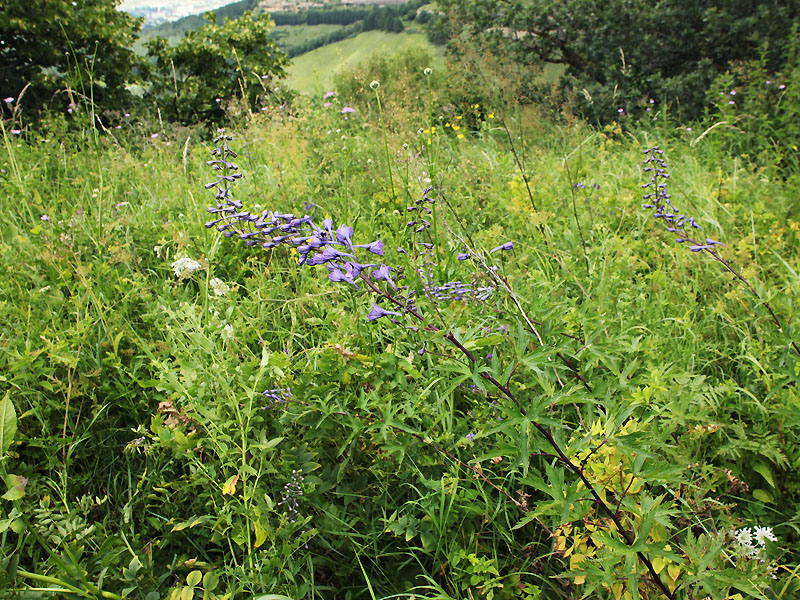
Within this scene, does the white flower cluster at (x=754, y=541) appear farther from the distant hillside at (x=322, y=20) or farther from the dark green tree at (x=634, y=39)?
the distant hillside at (x=322, y=20)

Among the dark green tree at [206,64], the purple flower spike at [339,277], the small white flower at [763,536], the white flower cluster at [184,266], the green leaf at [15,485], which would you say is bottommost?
the small white flower at [763,536]

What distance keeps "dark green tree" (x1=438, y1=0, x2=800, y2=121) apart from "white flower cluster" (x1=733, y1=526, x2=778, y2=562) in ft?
22.7

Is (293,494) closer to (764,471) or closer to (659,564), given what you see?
(659,564)

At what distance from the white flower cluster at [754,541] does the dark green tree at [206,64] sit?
1553 centimetres

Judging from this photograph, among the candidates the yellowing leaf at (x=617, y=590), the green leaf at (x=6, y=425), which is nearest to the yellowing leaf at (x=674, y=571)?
the yellowing leaf at (x=617, y=590)

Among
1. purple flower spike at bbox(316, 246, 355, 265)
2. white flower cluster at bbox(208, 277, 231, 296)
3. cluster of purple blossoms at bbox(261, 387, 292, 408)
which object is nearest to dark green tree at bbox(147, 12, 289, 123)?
white flower cluster at bbox(208, 277, 231, 296)

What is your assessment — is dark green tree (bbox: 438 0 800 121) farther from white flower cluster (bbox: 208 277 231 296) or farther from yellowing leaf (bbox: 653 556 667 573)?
yellowing leaf (bbox: 653 556 667 573)

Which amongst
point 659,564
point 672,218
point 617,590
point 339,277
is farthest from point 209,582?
point 672,218

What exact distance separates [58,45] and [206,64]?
4.37 metres

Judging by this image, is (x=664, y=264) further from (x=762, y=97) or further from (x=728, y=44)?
(x=728, y=44)

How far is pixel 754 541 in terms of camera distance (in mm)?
1497

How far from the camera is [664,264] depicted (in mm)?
3016

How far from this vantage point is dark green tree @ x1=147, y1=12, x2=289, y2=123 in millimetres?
14617

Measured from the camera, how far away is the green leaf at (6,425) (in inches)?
50.8
